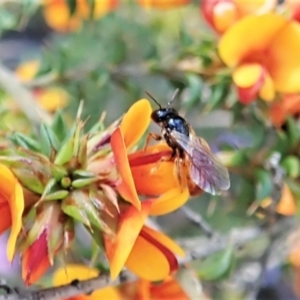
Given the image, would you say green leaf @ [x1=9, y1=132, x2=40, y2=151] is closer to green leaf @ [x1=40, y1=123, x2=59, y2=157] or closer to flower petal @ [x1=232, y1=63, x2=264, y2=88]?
green leaf @ [x1=40, y1=123, x2=59, y2=157]

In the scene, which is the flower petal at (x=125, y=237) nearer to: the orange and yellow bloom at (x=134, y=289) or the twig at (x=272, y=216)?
the orange and yellow bloom at (x=134, y=289)

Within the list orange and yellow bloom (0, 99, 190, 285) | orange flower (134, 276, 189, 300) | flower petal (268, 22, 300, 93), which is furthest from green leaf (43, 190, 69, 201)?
flower petal (268, 22, 300, 93)

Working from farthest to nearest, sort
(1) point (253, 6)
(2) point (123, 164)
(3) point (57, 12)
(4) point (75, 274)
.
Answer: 1. (3) point (57, 12)
2. (1) point (253, 6)
3. (4) point (75, 274)
4. (2) point (123, 164)

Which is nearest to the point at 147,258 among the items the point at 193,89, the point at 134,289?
the point at 134,289

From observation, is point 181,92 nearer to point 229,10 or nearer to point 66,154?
point 229,10

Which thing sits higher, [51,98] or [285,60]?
[285,60]

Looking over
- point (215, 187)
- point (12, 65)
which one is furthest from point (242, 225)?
point (12, 65)
